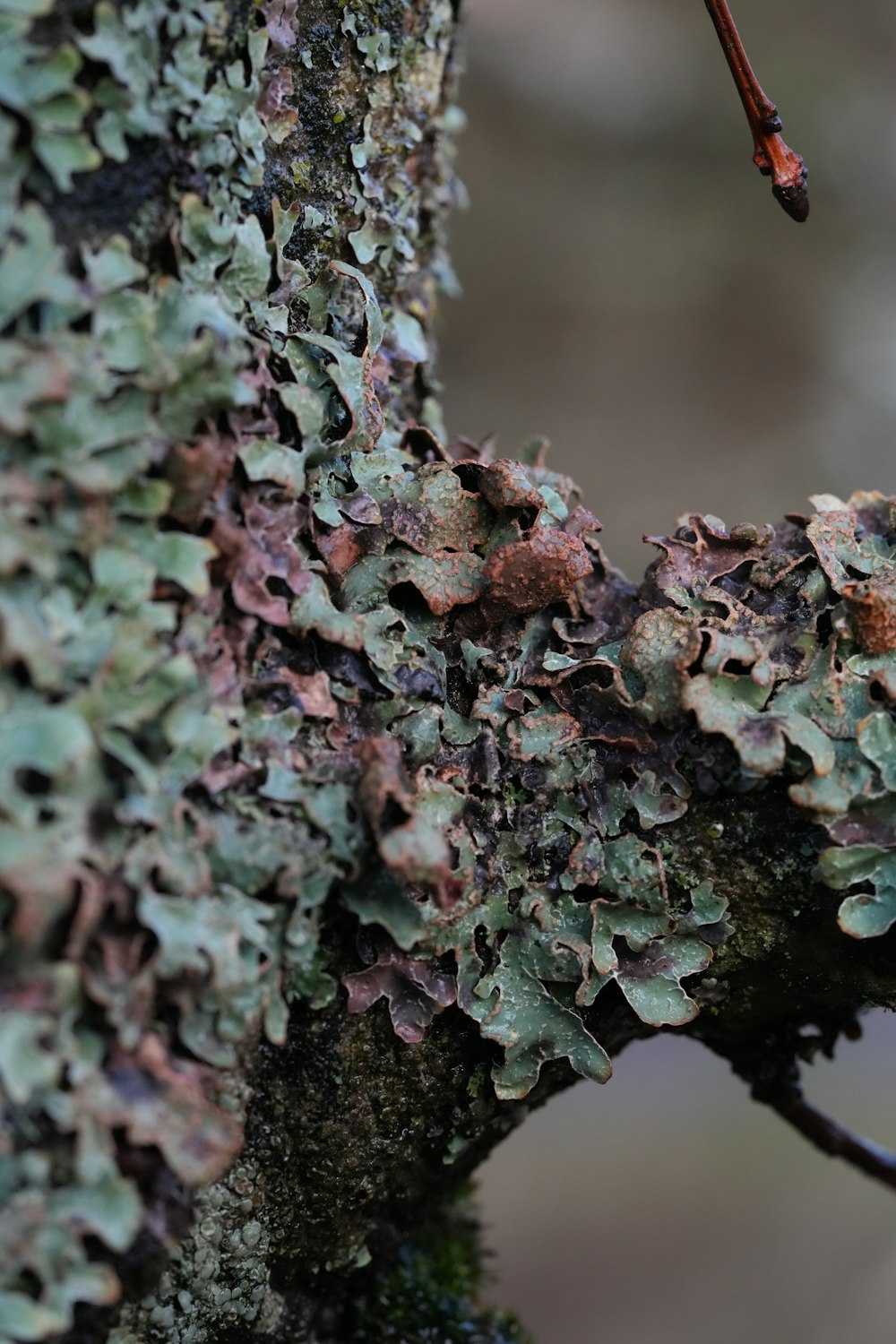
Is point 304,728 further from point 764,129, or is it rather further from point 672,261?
point 672,261

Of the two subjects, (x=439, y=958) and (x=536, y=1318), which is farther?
(x=536, y=1318)

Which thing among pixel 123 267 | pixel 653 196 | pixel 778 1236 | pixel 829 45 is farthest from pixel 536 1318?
pixel 829 45

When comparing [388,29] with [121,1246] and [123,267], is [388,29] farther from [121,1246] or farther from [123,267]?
[121,1246]

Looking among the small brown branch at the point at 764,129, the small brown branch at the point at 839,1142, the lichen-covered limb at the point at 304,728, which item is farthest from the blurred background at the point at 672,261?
the lichen-covered limb at the point at 304,728

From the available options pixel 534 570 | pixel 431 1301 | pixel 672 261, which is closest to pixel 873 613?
pixel 534 570

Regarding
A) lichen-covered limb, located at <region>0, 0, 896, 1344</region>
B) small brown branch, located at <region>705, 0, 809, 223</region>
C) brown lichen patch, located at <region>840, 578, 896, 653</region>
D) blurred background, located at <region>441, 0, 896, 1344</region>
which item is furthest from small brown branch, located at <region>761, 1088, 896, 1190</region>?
blurred background, located at <region>441, 0, 896, 1344</region>
